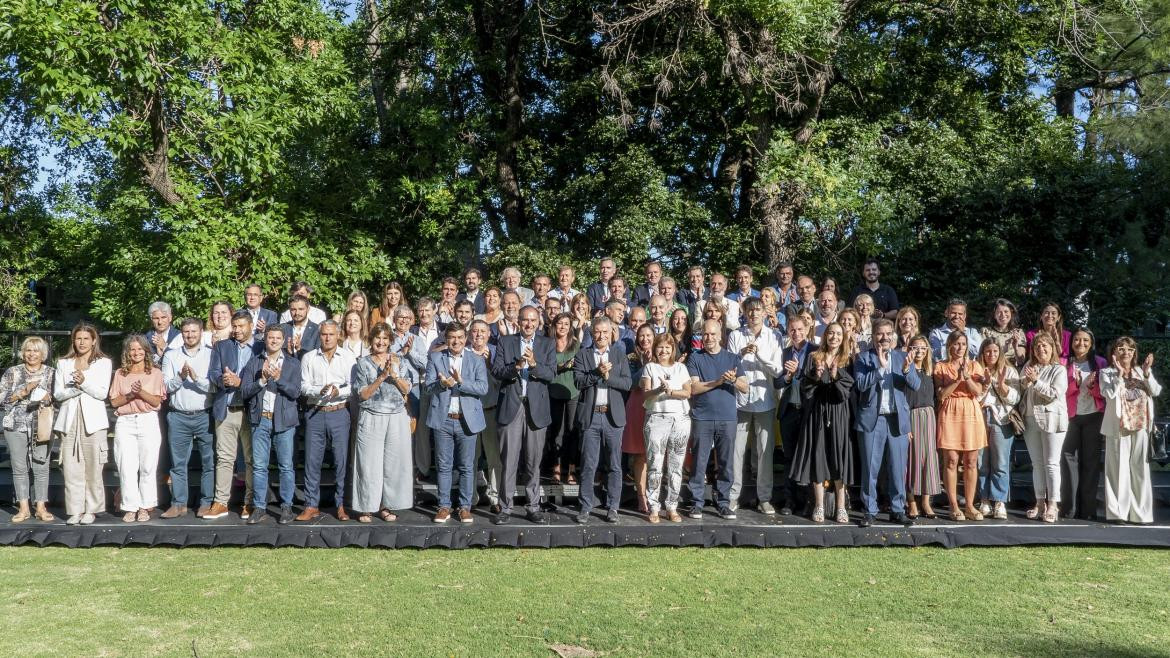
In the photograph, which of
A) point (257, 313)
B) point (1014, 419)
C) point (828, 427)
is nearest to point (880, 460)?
point (828, 427)

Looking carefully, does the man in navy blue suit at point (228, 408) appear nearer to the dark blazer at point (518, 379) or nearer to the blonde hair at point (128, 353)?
the blonde hair at point (128, 353)

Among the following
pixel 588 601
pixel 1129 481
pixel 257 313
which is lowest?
pixel 588 601

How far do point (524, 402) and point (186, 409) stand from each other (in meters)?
2.82

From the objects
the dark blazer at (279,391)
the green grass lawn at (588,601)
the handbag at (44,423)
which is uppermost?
the dark blazer at (279,391)

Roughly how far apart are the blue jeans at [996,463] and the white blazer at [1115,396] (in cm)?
74

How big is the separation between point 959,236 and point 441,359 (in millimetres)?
8058

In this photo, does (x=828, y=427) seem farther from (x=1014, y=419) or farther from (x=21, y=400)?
(x=21, y=400)

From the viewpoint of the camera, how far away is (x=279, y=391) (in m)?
7.02

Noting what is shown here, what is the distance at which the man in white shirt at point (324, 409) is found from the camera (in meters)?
7.06

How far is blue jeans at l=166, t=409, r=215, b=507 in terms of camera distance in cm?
719

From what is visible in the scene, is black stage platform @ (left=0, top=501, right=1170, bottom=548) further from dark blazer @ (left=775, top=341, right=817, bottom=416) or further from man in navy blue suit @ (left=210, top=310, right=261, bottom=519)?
dark blazer @ (left=775, top=341, right=817, bottom=416)

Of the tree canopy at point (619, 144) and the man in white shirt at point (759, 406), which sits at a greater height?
the tree canopy at point (619, 144)

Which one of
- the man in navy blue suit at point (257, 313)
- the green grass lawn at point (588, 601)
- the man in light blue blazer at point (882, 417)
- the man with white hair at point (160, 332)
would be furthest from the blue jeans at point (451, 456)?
the man in light blue blazer at point (882, 417)

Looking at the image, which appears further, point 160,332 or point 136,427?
point 160,332
